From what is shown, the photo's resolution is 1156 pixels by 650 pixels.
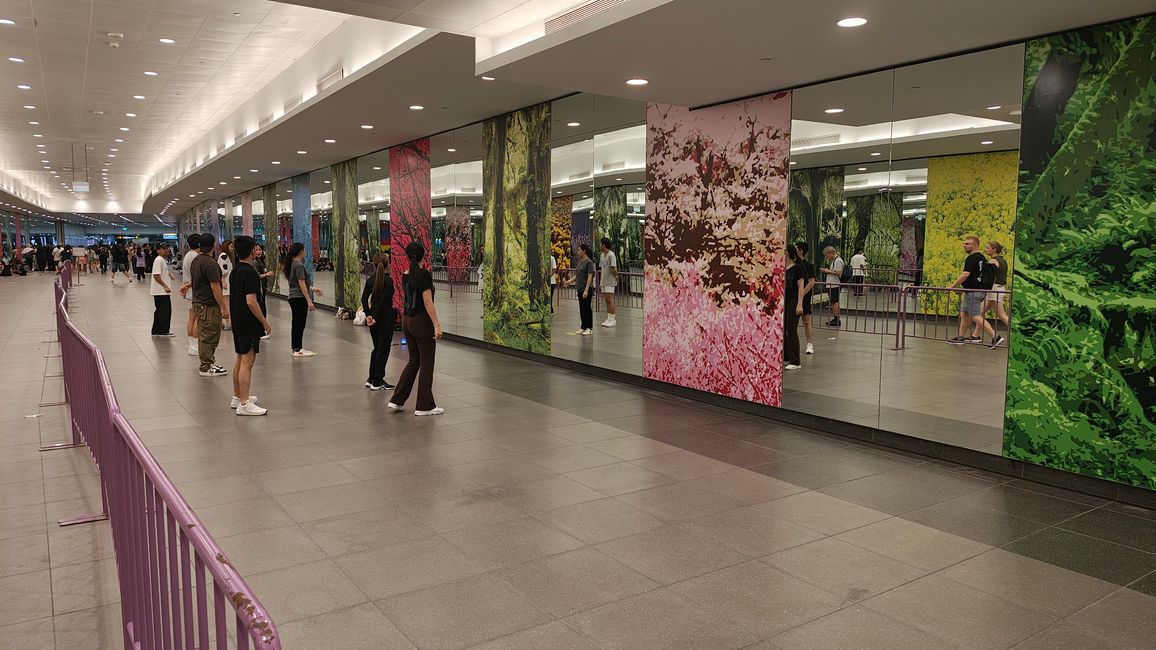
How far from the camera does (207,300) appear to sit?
8812 millimetres

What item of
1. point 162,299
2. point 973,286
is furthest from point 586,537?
point 162,299

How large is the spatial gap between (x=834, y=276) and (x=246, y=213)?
24794 mm

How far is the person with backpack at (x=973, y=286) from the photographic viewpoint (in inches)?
229

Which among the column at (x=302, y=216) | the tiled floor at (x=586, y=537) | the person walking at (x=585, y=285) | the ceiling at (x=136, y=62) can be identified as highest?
the ceiling at (x=136, y=62)

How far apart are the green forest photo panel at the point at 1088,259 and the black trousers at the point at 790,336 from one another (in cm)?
207

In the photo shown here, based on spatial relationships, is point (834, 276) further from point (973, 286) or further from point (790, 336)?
point (973, 286)

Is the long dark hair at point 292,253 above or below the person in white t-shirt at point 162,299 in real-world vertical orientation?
above

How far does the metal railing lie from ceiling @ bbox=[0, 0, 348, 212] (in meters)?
7.00

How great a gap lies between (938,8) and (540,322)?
693cm

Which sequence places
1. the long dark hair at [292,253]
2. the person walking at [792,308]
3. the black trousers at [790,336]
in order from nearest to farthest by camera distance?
the person walking at [792,308]
the black trousers at [790,336]
the long dark hair at [292,253]

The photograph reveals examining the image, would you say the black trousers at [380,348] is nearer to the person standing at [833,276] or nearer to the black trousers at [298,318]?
the black trousers at [298,318]

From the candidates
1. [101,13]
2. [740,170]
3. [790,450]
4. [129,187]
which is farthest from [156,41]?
[129,187]

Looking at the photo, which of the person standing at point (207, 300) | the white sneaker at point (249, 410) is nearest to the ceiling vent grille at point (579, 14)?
the white sneaker at point (249, 410)

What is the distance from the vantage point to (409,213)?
14617 millimetres
